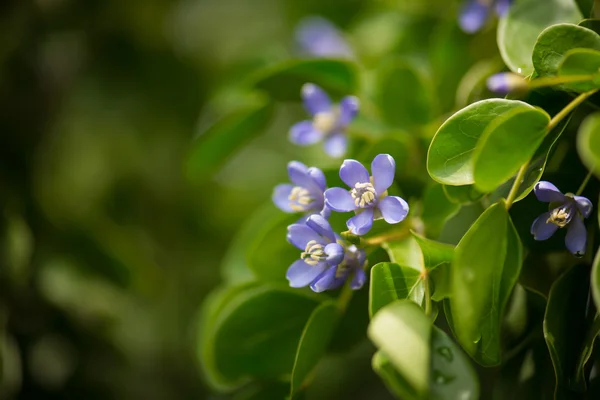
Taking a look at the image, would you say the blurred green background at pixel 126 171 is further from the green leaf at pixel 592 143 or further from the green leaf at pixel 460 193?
the green leaf at pixel 592 143

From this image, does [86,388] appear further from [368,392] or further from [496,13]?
A: [496,13]

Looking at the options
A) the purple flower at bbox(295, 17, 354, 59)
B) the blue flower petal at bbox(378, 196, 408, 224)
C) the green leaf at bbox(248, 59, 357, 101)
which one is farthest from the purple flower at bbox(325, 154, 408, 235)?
the purple flower at bbox(295, 17, 354, 59)

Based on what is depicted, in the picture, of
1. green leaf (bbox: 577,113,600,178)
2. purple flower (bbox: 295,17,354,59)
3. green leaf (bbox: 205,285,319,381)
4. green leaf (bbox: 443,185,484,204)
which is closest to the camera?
green leaf (bbox: 577,113,600,178)

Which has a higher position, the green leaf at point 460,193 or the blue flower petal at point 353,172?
the blue flower petal at point 353,172

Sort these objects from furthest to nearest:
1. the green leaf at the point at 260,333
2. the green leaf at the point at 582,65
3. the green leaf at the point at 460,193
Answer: the green leaf at the point at 260,333 → the green leaf at the point at 460,193 → the green leaf at the point at 582,65

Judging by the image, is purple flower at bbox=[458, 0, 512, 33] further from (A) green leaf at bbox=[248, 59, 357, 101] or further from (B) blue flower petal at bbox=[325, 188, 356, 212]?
(B) blue flower petal at bbox=[325, 188, 356, 212]

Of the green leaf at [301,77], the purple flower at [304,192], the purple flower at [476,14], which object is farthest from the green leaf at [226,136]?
the purple flower at [476,14]
